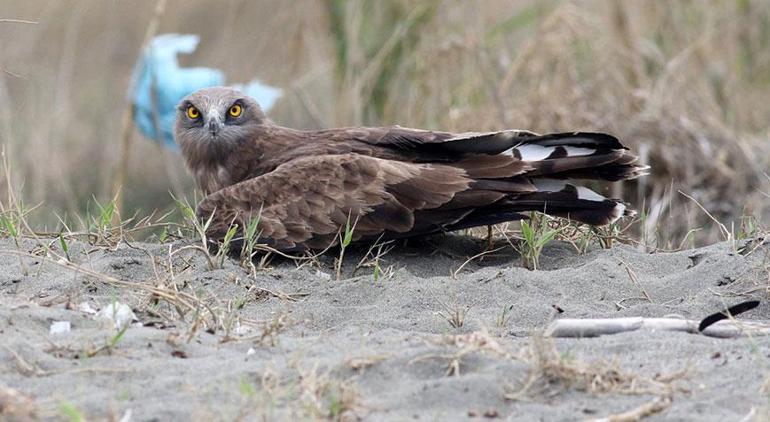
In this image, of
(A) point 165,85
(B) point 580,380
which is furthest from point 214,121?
(B) point 580,380

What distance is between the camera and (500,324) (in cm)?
397

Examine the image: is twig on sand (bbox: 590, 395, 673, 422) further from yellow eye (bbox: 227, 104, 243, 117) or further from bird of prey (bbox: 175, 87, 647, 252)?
yellow eye (bbox: 227, 104, 243, 117)

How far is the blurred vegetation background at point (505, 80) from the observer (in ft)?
27.4

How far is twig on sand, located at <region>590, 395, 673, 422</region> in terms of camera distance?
289 centimetres

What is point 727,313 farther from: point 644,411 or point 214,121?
point 214,121

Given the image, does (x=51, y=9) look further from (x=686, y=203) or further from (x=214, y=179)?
(x=686, y=203)

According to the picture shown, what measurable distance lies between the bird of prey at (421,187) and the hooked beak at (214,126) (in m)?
0.70

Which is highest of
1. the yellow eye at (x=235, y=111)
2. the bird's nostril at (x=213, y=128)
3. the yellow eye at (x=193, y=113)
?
the yellow eye at (x=235, y=111)

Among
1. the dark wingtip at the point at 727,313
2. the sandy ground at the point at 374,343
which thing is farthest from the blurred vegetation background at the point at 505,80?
the dark wingtip at the point at 727,313

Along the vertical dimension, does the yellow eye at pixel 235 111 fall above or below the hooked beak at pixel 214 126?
above

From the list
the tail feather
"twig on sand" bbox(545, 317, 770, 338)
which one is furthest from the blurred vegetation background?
"twig on sand" bbox(545, 317, 770, 338)

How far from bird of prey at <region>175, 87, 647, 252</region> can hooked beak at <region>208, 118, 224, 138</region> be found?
70 centimetres

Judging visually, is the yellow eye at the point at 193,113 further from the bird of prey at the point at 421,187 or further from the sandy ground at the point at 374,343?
the sandy ground at the point at 374,343

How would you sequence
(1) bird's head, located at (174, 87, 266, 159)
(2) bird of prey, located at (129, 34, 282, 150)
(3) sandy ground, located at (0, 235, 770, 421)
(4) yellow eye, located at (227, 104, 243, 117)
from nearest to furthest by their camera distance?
1. (3) sandy ground, located at (0, 235, 770, 421)
2. (1) bird's head, located at (174, 87, 266, 159)
3. (4) yellow eye, located at (227, 104, 243, 117)
4. (2) bird of prey, located at (129, 34, 282, 150)
